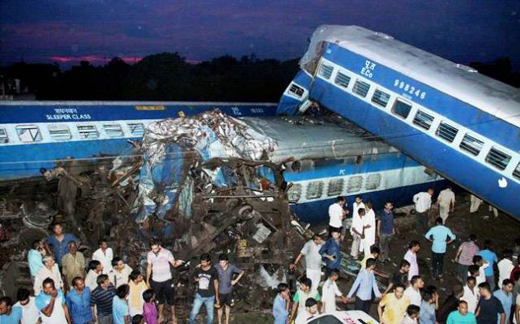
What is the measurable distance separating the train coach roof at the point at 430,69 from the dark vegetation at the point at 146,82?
37.2m

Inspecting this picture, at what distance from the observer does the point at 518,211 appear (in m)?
13.9

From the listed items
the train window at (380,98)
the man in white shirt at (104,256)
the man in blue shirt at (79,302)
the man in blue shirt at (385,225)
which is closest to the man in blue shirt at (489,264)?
the man in blue shirt at (385,225)

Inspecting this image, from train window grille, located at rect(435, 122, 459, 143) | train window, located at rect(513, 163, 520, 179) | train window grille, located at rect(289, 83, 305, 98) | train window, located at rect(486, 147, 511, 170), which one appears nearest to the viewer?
train window, located at rect(513, 163, 520, 179)

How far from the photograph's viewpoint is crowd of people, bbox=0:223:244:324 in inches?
289

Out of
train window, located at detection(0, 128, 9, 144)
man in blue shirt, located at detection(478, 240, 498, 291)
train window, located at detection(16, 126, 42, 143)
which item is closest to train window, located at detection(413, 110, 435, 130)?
man in blue shirt, located at detection(478, 240, 498, 291)

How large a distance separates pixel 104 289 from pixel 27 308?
45.7 inches

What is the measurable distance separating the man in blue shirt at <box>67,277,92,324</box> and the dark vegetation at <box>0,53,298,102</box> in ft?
154

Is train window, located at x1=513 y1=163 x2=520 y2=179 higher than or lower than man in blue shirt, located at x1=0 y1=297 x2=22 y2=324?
higher

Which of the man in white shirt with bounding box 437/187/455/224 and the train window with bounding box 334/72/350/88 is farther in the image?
the train window with bounding box 334/72/350/88

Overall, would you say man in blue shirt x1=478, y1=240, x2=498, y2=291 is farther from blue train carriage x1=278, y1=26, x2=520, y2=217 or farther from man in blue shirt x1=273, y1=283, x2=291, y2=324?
man in blue shirt x1=273, y1=283, x2=291, y2=324

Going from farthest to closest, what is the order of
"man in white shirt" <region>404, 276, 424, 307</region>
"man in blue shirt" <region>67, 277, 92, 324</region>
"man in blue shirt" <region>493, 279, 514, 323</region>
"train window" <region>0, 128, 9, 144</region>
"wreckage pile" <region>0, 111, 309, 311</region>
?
"train window" <region>0, 128, 9, 144</region> < "wreckage pile" <region>0, 111, 309, 311</region> < "man in blue shirt" <region>493, 279, 514, 323</region> < "man in white shirt" <region>404, 276, 424, 307</region> < "man in blue shirt" <region>67, 277, 92, 324</region>

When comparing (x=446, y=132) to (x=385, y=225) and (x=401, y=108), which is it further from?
(x=385, y=225)

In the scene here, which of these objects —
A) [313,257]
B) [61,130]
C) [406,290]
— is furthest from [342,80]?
[406,290]

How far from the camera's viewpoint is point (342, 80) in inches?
718
